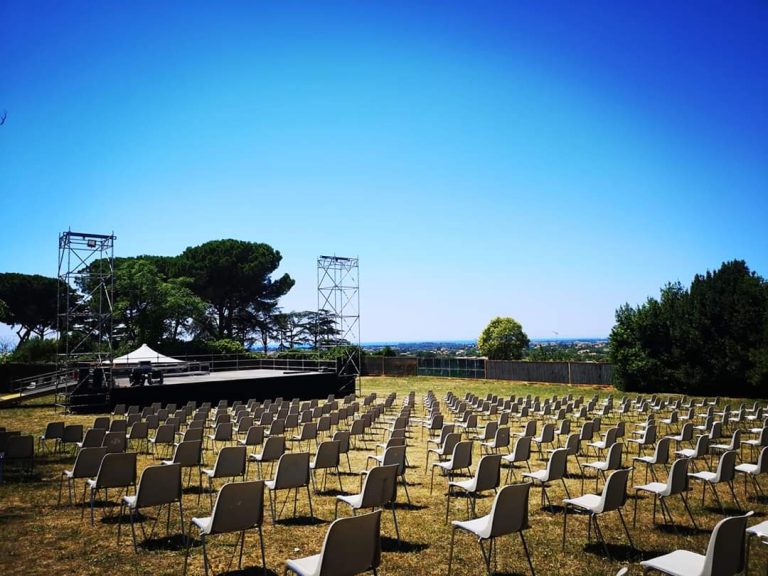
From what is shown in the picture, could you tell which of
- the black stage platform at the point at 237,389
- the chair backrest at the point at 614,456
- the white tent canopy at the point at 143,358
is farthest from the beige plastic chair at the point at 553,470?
the white tent canopy at the point at 143,358

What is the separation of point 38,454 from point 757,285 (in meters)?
26.1

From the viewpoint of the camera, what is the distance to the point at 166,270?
4416 cm

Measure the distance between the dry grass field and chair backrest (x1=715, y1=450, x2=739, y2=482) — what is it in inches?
16.3

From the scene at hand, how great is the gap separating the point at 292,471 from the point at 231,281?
40.5m

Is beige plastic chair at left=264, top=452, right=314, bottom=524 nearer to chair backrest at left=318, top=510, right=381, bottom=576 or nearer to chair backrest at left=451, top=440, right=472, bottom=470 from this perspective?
chair backrest at left=451, top=440, right=472, bottom=470

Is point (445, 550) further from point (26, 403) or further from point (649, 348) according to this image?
point (649, 348)

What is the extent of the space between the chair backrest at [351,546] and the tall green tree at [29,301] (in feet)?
150

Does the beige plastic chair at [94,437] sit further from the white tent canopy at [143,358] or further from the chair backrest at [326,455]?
the white tent canopy at [143,358]

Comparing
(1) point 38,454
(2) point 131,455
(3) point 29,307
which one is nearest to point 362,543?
(2) point 131,455

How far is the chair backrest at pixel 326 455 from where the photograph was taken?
23.5 ft

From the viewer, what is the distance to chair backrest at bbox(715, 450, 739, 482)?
20.1 feet

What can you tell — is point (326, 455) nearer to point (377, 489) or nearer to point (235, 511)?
point (377, 489)

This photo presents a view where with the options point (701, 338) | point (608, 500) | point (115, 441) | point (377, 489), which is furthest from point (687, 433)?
point (701, 338)

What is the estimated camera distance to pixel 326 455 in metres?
7.27
